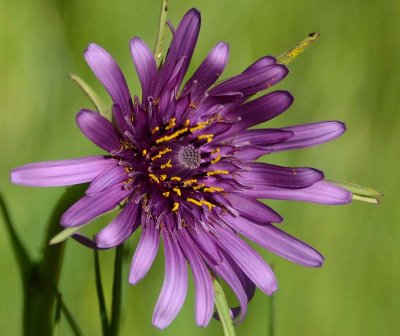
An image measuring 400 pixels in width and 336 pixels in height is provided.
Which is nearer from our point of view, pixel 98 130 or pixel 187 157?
pixel 98 130

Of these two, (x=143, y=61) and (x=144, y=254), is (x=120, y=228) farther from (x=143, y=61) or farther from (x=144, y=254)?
(x=143, y=61)

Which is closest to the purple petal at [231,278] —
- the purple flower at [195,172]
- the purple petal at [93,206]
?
the purple flower at [195,172]

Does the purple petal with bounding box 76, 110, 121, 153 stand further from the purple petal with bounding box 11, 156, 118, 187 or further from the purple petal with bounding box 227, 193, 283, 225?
the purple petal with bounding box 227, 193, 283, 225

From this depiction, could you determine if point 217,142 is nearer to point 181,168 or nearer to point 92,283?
point 181,168

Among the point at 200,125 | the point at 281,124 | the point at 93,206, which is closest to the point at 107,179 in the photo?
the point at 93,206

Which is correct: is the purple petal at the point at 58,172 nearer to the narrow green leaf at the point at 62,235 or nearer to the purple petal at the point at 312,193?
the narrow green leaf at the point at 62,235
